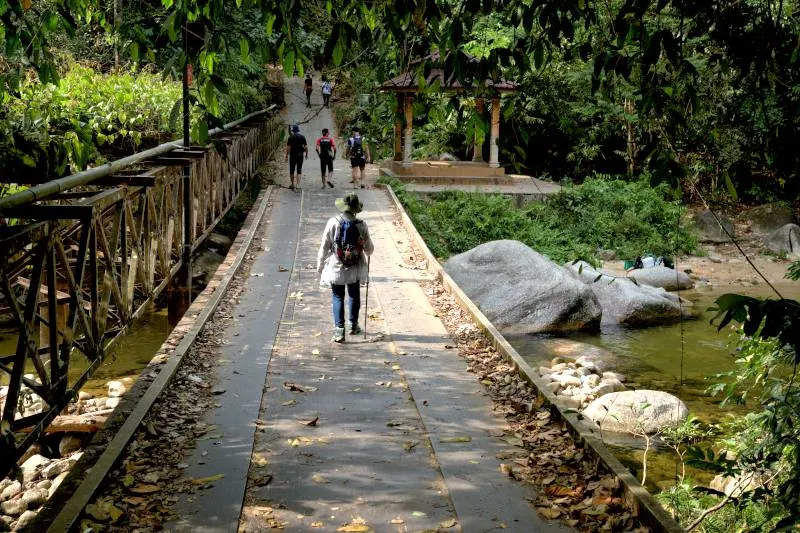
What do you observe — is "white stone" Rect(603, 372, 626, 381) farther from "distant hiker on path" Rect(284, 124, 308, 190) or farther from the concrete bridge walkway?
"distant hiker on path" Rect(284, 124, 308, 190)

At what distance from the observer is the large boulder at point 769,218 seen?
25141mm

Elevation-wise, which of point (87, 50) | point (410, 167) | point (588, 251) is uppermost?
point (87, 50)

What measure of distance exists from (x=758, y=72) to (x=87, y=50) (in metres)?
27.3

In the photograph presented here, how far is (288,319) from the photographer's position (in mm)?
10734

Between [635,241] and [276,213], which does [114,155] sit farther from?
[635,241]

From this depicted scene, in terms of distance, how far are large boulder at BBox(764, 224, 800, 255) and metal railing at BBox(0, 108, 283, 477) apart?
16.1 metres

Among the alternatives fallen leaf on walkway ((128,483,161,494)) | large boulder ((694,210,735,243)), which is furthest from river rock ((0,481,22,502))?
large boulder ((694,210,735,243))

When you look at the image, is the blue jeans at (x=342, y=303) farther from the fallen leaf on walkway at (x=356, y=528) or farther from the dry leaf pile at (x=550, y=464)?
the fallen leaf on walkway at (x=356, y=528)

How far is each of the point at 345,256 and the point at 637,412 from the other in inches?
159

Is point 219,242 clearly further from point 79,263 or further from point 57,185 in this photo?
point 57,185

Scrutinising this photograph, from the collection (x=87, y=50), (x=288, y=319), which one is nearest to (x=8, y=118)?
(x=288, y=319)

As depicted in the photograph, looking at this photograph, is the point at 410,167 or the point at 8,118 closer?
the point at 8,118

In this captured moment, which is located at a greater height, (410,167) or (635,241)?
(410,167)

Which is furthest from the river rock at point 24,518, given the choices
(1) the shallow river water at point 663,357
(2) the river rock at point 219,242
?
(2) the river rock at point 219,242
